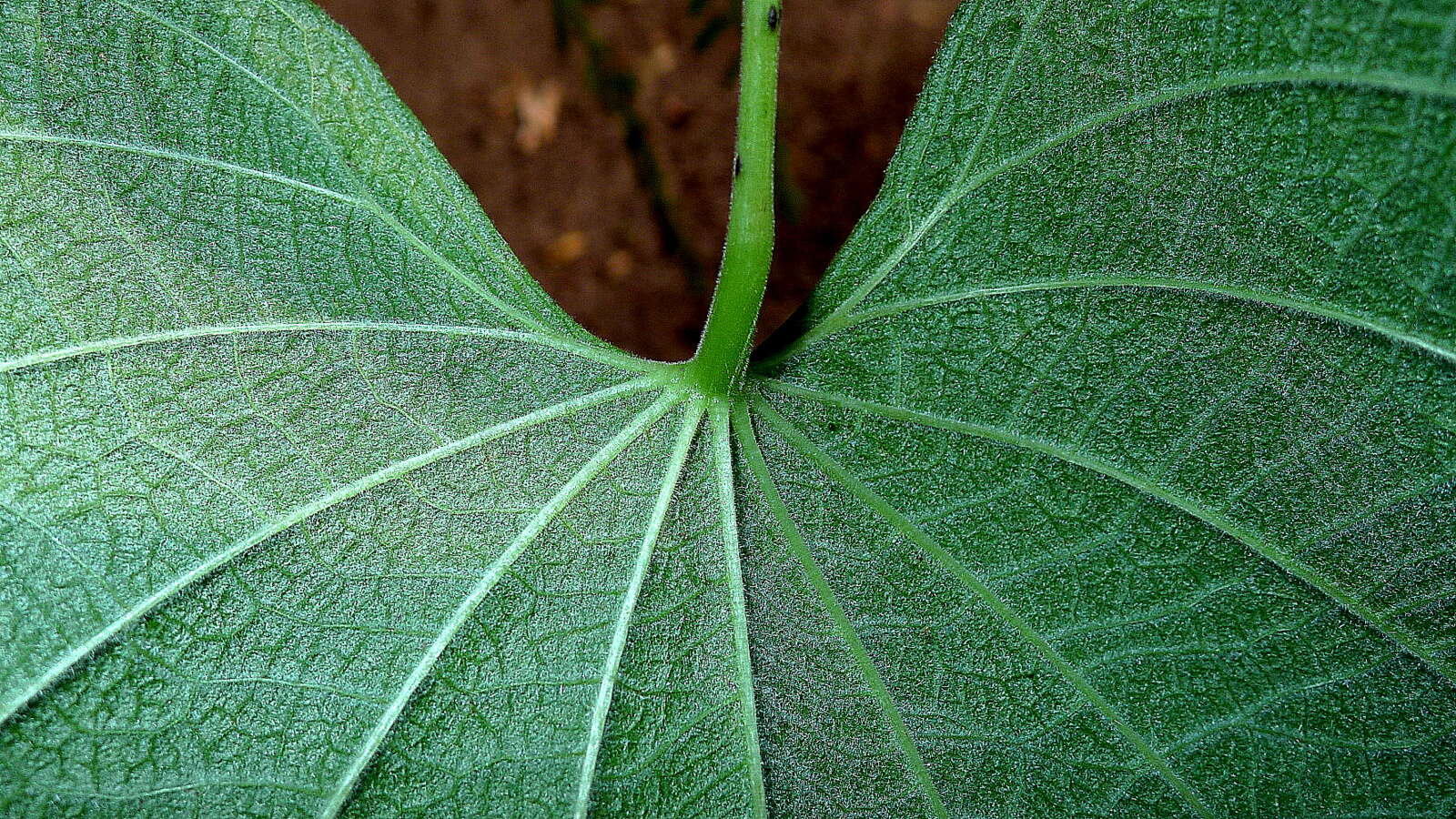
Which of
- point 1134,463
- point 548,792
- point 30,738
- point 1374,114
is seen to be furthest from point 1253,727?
point 30,738

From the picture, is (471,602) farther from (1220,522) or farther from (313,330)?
(1220,522)

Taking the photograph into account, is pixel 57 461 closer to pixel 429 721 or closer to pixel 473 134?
pixel 429 721

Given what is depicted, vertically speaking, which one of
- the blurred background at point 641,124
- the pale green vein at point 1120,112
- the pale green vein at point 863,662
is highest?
the blurred background at point 641,124

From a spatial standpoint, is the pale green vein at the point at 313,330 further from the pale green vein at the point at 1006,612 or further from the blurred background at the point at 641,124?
the blurred background at the point at 641,124

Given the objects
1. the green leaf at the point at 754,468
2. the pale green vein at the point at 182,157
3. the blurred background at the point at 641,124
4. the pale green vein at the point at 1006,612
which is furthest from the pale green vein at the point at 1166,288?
the blurred background at the point at 641,124

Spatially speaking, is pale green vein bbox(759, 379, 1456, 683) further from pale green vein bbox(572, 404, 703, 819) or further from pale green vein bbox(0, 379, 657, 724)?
pale green vein bbox(0, 379, 657, 724)

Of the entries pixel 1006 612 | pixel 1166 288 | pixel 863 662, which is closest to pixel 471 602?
pixel 863 662

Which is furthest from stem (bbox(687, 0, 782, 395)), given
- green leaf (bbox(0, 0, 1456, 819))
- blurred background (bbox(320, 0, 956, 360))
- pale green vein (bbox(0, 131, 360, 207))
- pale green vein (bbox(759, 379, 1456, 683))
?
blurred background (bbox(320, 0, 956, 360))

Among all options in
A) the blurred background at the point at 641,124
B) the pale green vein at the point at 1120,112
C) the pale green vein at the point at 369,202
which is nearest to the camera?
the pale green vein at the point at 1120,112
